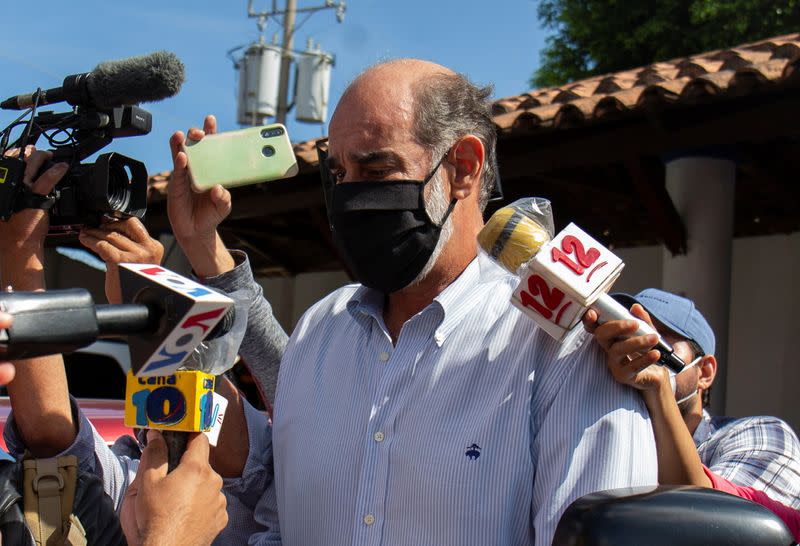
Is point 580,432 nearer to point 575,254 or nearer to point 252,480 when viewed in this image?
point 575,254

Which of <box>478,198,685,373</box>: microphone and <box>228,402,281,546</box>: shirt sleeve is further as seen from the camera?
<box>228,402,281,546</box>: shirt sleeve

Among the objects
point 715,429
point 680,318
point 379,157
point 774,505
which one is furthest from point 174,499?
point 715,429

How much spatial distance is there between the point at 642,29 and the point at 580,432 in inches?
563

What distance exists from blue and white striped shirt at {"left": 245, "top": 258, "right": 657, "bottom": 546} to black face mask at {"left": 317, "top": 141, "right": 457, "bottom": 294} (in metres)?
0.09

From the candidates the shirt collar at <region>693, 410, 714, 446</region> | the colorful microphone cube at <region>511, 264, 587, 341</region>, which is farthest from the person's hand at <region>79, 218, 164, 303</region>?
the shirt collar at <region>693, 410, 714, 446</region>

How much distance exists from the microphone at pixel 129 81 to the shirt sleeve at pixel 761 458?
1.94m

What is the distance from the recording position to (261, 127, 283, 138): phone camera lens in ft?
6.39

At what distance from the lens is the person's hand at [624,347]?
5.19 ft

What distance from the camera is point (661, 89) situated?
471cm

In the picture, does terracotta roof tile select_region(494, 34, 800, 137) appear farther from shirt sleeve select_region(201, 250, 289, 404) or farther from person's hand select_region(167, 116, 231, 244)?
person's hand select_region(167, 116, 231, 244)

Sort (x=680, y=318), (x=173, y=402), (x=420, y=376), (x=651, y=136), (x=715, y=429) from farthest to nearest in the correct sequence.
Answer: (x=651, y=136)
(x=715, y=429)
(x=680, y=318)
(x=420, y=376)
(x=173, y=402)

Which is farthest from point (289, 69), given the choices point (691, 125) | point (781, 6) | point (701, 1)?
point (691, 125)

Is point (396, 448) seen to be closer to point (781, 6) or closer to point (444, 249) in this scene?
point (444, 249)

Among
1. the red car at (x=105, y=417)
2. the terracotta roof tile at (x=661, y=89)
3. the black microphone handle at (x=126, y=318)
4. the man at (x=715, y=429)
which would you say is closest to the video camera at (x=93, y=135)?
the black microphone handle at (x=126, y=318)
